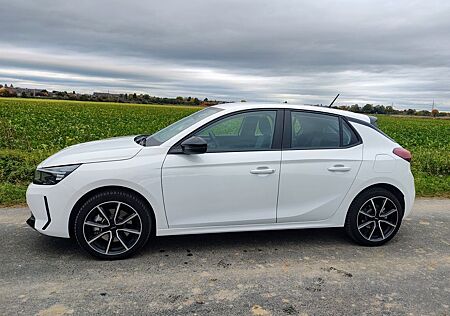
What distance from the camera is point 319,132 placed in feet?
14.8

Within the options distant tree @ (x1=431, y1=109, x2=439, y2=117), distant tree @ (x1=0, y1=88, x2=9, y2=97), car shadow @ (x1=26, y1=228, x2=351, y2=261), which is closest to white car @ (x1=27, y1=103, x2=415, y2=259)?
car shadow @ (x1=26, y1=228, x2=351, y2=261)

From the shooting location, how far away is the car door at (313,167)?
4285 mm

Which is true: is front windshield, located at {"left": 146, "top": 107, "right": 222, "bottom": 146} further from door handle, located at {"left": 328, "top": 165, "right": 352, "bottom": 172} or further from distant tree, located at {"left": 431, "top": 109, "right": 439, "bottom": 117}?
distant tree, located at {"left": 431, "top": 109, "right": 439, "bottom": 117}

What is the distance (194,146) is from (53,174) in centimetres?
144

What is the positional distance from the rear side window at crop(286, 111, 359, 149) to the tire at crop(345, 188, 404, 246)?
2.20ft

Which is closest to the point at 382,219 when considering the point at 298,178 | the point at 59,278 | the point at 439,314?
the point at 298,178

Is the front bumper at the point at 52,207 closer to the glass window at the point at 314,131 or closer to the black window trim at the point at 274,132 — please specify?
the black window trim at the point at 274,132

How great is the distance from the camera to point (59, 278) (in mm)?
3584

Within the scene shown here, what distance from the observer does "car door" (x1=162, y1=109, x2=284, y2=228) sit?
4.03 metres

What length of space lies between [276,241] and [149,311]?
6.56ft

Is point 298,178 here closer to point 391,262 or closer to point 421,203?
point 391,262

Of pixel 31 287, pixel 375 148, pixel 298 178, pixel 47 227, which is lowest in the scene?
pixel 31 287

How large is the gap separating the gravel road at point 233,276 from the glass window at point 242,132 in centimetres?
116

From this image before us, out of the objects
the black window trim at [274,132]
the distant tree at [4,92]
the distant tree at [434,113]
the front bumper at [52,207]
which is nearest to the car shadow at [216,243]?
the front bumper at [52,207]
